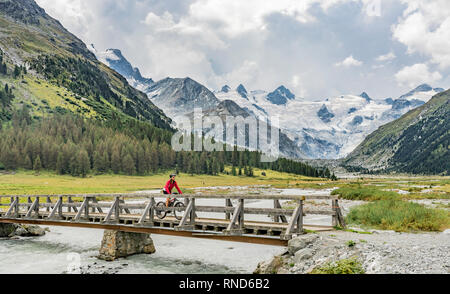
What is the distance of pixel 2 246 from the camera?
29.4 metres

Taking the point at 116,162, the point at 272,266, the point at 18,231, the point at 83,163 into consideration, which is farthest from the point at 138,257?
the point at 116,162

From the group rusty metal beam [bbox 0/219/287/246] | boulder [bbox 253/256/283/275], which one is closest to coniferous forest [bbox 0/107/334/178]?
rusty metal beam [bbox 0/219/287/246]

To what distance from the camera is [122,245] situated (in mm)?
24109

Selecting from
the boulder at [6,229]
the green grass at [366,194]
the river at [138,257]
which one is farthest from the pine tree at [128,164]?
the river at [138,257]

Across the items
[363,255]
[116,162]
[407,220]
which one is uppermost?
[116,162]

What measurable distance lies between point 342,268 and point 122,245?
53.7 feet

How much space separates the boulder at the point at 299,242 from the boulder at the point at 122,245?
13.3 metres

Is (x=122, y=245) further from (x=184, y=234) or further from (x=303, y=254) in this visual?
(x=303, y=254)

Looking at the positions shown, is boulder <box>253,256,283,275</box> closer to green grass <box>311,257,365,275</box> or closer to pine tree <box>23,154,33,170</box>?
green grass <box>311,257,365,275</box>

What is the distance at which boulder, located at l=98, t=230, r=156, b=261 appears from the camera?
2369cm

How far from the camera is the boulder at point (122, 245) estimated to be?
77.7ft

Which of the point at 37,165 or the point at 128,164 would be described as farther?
the point at 128,164
